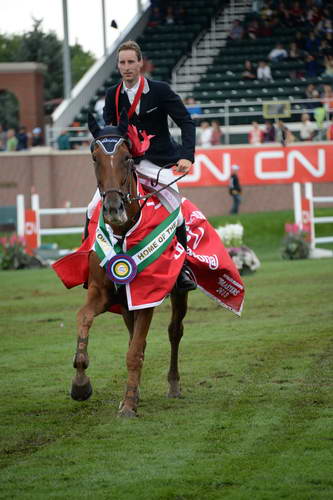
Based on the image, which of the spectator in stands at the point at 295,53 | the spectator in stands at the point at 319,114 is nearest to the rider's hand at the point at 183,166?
the spectator in stands at the point at 319,114

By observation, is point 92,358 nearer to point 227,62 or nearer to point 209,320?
point 209,320

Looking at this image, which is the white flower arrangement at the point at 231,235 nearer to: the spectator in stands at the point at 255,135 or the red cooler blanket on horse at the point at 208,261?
the red cooler blanket on horse at the point at 208,261

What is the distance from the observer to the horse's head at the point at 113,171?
752 cm

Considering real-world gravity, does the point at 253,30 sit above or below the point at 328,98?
above

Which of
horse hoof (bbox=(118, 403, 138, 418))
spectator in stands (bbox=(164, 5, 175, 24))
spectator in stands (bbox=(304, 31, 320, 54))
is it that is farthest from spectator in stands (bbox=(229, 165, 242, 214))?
horse hoof (bbox=(118, 403, 138, 418))

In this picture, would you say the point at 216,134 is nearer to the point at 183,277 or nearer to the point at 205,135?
the point at 205,135

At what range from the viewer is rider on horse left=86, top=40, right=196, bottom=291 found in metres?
8.47

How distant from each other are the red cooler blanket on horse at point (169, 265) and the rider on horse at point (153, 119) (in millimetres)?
249

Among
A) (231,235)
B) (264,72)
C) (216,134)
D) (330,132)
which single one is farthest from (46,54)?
(231,235)

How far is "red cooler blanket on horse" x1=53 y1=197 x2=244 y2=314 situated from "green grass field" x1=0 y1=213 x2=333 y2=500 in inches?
32.9

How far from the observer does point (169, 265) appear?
828 centimetres

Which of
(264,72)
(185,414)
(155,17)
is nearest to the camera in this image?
(185,414)

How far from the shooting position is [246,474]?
19.5 feet

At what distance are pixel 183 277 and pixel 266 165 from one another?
24443 millimetres
